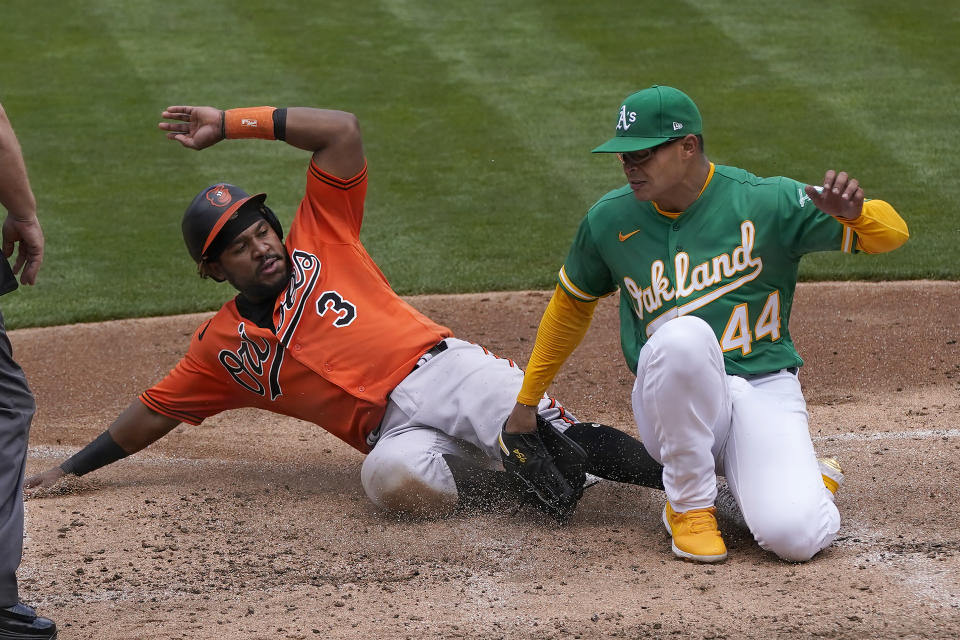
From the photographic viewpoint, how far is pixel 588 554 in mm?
3672

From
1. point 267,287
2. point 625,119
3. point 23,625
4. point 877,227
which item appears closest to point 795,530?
point 877,227

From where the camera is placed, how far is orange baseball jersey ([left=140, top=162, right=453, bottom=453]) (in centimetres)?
416

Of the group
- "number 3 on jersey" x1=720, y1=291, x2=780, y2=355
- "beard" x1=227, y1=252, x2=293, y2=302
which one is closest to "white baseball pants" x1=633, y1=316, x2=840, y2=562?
"number 3 on jersey" x1=720, y1=291, x2=780, y2=355

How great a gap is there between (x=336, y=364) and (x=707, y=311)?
1.24m

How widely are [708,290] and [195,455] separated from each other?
7.66 ft

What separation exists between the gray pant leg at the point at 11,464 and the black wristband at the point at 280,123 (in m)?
1.39

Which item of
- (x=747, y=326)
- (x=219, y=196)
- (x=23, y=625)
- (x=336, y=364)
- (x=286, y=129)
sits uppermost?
(x=286, y=129)

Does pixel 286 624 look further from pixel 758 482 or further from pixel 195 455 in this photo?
pixel 195 455

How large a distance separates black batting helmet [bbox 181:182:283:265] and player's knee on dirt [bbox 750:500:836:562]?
1953mm

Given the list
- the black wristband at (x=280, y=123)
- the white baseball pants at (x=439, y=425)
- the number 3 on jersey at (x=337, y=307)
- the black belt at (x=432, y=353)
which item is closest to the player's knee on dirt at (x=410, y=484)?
the white baseball pants at (x=439, y=425)

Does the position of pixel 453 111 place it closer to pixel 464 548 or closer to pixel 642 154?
pixel 642 154

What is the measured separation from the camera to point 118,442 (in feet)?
14.2

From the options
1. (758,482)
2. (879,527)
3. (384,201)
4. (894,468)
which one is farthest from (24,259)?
(384,201)

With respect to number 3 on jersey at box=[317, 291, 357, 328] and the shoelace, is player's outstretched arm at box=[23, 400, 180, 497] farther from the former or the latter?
the shoelace
